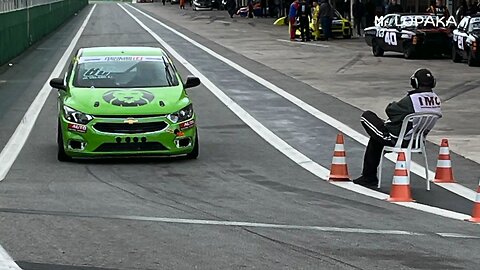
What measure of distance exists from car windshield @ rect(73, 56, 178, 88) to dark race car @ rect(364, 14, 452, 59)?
71.1ft

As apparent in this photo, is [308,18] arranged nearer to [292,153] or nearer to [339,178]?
[292,153]

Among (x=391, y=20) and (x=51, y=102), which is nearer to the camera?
(x=51, y=102)

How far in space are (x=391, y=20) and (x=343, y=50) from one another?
167 inches

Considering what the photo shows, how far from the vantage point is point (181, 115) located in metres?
14.2

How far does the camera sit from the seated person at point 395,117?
39.5 feet

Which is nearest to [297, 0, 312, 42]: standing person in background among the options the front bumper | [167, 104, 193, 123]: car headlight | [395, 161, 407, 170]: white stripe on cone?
[167, 104, 193, 123]: car headlight

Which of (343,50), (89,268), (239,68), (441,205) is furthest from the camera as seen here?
(343,50)

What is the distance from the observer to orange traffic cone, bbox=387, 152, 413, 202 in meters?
11.5

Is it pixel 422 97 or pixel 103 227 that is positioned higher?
pixel 422 97

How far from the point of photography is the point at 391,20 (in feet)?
124

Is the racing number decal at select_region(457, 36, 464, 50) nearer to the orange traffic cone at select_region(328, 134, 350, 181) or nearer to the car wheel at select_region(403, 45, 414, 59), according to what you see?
the car wheel at select_region(403, 45, 414, 59)

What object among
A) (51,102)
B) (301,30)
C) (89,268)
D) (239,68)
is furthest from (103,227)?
(301,30)

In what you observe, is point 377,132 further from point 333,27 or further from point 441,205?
point 333,27

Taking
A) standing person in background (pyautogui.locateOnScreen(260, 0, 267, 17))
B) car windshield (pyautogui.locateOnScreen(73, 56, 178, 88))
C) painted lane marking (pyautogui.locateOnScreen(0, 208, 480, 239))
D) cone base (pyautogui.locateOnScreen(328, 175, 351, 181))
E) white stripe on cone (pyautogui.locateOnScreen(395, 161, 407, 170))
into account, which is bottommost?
standing person in background (pyautogui.locateOnScreen(260, 0, 267, 17))
